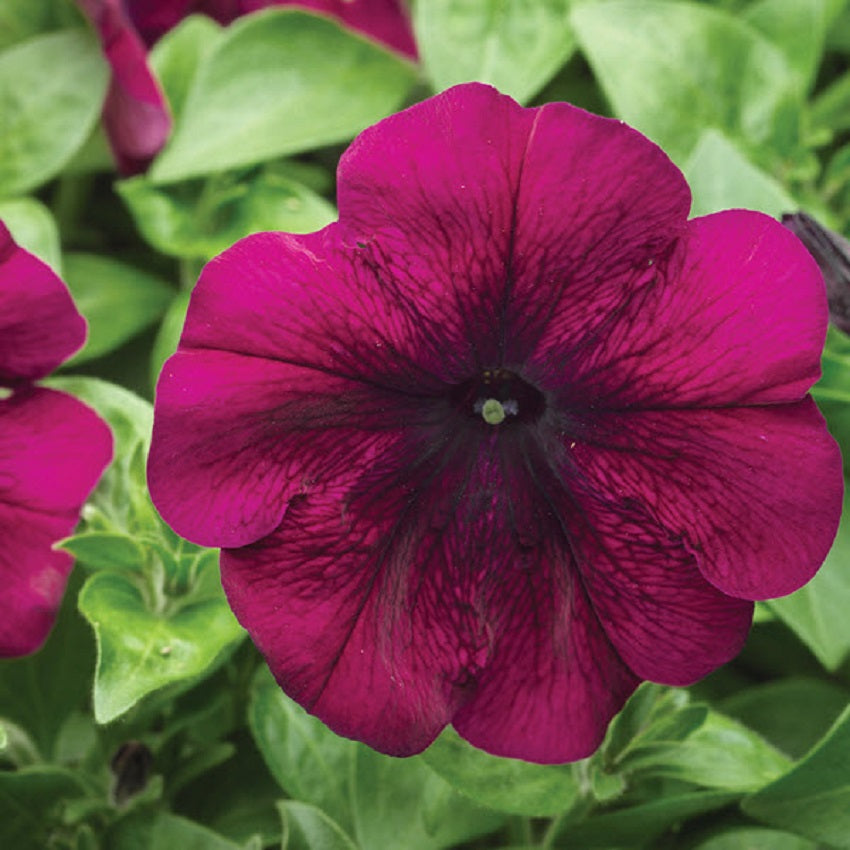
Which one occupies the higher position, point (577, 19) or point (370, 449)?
point (577, 19)

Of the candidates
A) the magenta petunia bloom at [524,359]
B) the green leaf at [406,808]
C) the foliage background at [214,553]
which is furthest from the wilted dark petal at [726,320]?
the green leaf at [406,808]

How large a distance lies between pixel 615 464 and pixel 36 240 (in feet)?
1.94

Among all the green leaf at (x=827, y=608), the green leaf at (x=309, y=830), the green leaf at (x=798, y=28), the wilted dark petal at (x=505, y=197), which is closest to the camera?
the wilted dark petal at (x=505, y=197)

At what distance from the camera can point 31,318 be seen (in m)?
0.87

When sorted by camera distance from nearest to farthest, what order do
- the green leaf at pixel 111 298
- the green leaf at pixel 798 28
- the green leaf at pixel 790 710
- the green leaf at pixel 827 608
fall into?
the green leaf at pixel 827 608
the green leaf at pixel 790 710
the green leaf at pixel 111 298
the green leaf at pixel 798 28

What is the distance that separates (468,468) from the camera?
0.83m

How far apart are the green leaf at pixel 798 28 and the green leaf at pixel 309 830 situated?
2.92 ft

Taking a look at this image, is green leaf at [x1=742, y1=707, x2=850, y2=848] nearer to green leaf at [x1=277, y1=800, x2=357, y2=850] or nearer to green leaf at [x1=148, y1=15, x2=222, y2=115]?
green leaf at [x1=277, y1=800, x2=357, y2=850]

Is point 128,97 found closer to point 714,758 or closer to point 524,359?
point 524,359

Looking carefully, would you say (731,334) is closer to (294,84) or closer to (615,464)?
(615,464)

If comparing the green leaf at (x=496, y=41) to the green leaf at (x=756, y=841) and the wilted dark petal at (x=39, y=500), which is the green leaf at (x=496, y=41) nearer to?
the wilted dark petal at (x=39, y=500)

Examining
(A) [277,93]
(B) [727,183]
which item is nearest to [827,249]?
(B) [727,183]

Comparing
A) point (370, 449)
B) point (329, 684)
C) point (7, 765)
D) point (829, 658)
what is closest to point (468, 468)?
point (370, 449)

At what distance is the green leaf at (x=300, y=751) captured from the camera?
0.91 meters
